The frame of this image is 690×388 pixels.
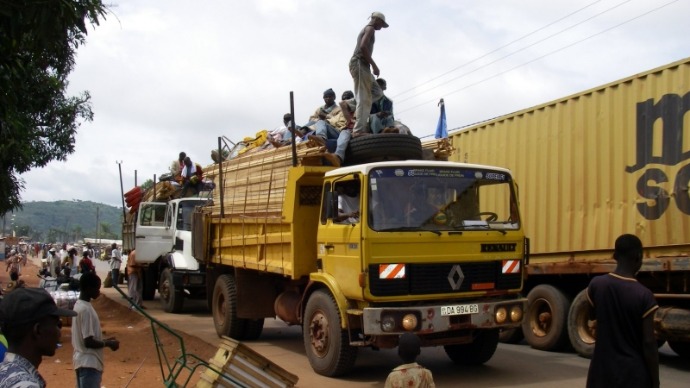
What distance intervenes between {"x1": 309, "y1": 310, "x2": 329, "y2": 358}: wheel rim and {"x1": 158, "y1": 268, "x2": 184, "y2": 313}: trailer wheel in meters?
7.59

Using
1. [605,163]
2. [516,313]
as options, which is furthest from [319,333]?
[605,163]

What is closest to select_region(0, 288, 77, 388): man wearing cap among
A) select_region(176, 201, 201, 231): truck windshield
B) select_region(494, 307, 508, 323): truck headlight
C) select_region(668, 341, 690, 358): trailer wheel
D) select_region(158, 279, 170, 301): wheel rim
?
select_region(494, 307, 508, 323): truck headlight

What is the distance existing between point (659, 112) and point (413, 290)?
4116 mm

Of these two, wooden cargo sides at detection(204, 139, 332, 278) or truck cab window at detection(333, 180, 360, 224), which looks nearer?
truck cab window at detection(333, 180, 360, 224)

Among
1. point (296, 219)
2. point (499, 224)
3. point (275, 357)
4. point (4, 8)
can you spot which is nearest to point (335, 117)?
point (296, 219)

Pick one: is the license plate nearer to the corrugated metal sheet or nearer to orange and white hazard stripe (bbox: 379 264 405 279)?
orange and white hazard stripe (bbox: 379 264 405 279)

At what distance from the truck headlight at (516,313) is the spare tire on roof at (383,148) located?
2.15 metres

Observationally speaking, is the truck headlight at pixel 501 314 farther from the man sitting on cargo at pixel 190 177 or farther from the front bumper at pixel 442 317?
the man sitting on cargo at pixel 190 177

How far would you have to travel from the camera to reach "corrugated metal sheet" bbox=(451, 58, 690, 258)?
314 inches

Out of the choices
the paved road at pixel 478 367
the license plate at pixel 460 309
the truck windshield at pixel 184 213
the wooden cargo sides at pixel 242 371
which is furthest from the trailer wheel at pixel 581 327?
the truck windshield at pixel 184 213

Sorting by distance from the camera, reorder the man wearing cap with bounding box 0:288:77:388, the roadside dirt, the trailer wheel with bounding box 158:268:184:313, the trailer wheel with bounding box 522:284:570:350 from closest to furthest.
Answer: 1. the man wearing cap with bounding box 0:288:77:388
2. the roadside dirt
3. the trailer wheel with bounding box 522:284:570:350
4. the trailer wheel with bounding box 158:268:184:313

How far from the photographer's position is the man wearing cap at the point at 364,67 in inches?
321

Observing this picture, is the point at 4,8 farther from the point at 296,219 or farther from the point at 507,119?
the point at 507,119

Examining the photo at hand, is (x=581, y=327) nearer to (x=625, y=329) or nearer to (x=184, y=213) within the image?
(x=625, y=329)
